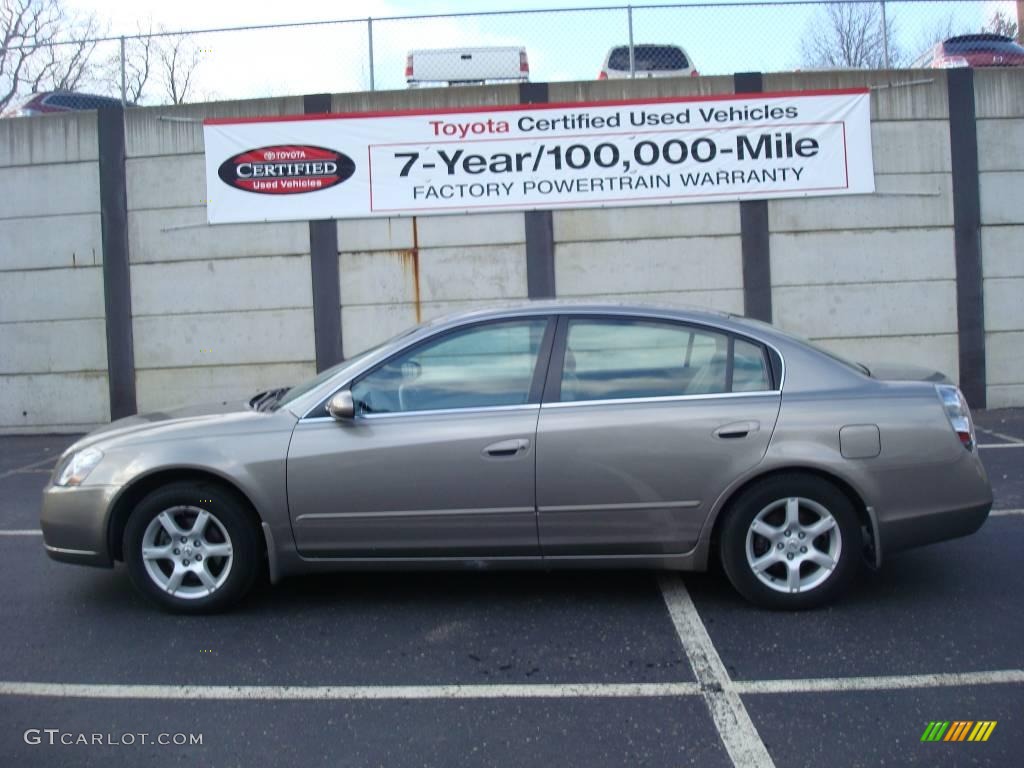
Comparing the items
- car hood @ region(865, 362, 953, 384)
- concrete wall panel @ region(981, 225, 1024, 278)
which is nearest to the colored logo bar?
car hood @ region(865, 362, 953, 384)

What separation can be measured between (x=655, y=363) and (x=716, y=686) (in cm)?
153

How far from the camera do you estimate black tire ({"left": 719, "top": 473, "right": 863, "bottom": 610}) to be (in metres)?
4.39

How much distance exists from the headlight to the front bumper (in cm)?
4

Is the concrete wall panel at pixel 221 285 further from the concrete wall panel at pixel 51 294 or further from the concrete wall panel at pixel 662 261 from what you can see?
the concrete wall panel at pixel 662 261

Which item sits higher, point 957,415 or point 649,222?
point 649,222

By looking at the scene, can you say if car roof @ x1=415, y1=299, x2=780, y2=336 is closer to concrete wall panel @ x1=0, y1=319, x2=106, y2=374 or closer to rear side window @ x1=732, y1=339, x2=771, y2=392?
rear side window @ x1=732, y1=339, x2=771, y2=392

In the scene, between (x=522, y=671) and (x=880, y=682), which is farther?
A: (x=522, y=671)

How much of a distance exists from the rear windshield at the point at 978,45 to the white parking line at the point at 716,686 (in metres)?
9.49

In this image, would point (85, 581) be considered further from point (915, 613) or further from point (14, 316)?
point (14, 316)

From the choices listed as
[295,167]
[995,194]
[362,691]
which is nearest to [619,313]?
[362,691]

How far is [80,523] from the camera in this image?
4.57 meters

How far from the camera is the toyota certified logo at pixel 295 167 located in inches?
436

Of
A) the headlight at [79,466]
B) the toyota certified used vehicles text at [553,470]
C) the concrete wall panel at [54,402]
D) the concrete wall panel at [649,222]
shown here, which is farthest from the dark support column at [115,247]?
the toyota certified used vehicles text at [553,470]

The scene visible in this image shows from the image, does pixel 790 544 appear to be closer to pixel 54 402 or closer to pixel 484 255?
pixel 484 255
